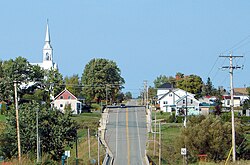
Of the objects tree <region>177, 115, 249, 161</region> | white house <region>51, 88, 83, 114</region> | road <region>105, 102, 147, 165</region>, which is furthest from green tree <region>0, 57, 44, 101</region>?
tree <region>177, 115, 249, 161</region>

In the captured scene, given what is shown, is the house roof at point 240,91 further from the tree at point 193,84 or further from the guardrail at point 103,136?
the guardrail at point 103,136

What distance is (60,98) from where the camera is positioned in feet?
330

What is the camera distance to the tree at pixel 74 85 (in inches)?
4931

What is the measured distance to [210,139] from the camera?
57406 mm

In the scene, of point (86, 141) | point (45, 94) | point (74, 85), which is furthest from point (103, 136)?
point (74, 85)

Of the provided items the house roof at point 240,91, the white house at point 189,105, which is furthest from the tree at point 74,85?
the house roof at point 240,91

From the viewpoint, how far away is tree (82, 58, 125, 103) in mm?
115250

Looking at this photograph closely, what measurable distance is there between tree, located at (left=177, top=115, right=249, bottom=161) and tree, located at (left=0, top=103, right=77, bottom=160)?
1156 centimetres

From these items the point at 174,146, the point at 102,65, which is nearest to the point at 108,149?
the point at 174,146

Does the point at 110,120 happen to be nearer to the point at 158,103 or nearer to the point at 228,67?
the point at 158,103

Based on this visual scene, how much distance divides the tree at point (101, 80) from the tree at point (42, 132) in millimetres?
58892

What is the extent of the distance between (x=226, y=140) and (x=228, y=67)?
14.2 m

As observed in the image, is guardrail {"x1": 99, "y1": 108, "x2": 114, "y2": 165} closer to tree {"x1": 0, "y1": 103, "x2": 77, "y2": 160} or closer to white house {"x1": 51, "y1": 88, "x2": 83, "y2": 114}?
tree {"x1": 0, "y1": 103, "x2": 77, "y2": 160}

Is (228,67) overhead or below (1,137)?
overhead
